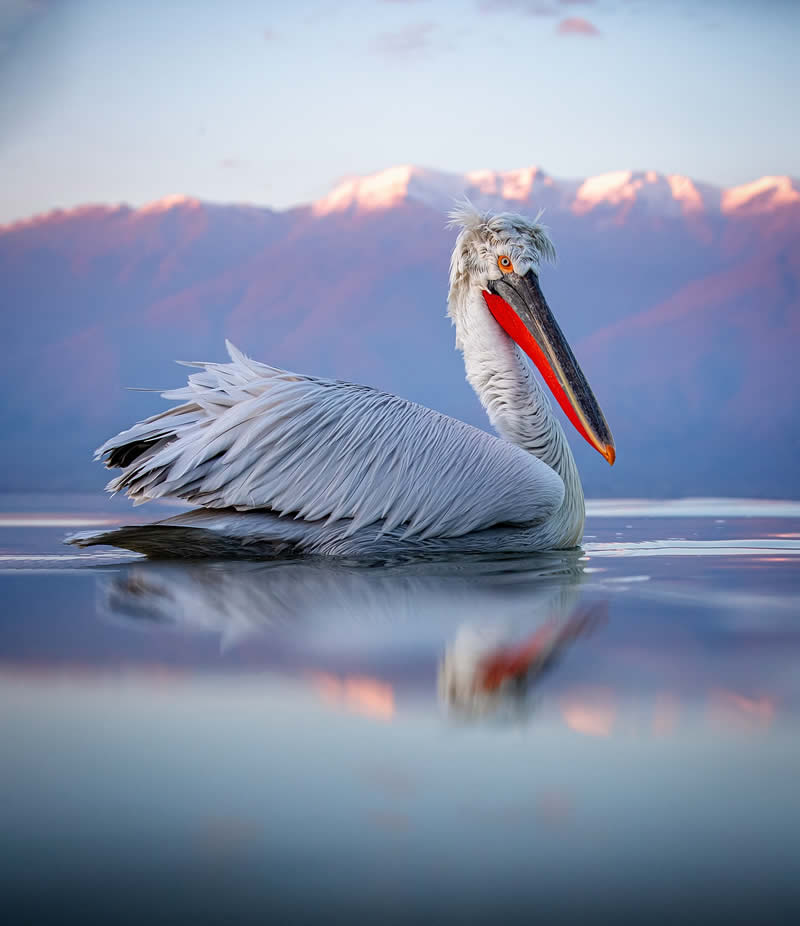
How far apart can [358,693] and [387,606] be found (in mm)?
1057

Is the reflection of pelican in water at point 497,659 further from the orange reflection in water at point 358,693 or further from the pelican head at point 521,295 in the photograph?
the pelican head at point 521,295

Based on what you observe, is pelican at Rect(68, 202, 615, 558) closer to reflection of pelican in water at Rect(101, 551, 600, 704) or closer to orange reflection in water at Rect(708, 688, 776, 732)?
reflection of pelican in water at Rect(101, 551, 600, 704)

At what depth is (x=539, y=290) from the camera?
189 inches

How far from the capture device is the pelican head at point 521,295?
182 inches

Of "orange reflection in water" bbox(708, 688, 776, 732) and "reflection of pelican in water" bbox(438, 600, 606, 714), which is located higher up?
"reflection of pelican in water" bbox(438, 600, 606, 714)

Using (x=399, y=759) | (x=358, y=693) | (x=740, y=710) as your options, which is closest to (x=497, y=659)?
(x=358, y=693)

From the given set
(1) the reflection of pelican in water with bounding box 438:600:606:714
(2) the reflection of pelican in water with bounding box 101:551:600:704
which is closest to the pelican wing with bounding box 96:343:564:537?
(2) the reflection of pelican in water with bounding box 101:551:600:704

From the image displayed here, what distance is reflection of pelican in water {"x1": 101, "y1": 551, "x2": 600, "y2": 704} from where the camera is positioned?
92.7 inches

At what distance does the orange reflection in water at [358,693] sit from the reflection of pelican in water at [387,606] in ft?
0.44

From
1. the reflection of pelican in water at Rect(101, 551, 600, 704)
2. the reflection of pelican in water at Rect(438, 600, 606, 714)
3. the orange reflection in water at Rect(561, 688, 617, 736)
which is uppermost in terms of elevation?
the reflection of pelican in water at Rect(101, 551, 600, 704)

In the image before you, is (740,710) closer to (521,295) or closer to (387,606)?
(387,606)

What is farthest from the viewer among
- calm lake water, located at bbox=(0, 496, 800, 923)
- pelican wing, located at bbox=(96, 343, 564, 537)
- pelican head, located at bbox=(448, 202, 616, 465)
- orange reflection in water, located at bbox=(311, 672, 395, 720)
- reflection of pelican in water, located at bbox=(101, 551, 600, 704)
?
pelican head, located at bbox=(448, 202, 616, 465)

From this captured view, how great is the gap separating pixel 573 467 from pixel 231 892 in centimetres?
379

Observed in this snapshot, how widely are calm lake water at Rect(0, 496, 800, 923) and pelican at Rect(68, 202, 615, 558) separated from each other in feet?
2.98
